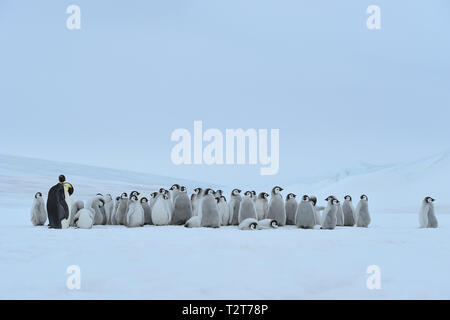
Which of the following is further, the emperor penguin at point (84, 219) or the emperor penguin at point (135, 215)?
the emperor penguin at point (135, 215)

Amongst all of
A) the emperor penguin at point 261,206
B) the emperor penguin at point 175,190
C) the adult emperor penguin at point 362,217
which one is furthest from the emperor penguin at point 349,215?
the emperor penguin at point 175,190

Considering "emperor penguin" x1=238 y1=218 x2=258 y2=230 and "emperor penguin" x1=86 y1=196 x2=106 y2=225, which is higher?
"emperor penguin" x1=86 y1=196 x2=106 y2=225

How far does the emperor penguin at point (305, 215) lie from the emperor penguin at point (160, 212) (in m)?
2.66

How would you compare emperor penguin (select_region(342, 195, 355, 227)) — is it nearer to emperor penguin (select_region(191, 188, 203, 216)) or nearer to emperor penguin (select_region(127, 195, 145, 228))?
emperor penguin (select_region(191, 188, 203, 216))

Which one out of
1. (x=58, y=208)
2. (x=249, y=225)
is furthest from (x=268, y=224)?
(x=58, y=208)

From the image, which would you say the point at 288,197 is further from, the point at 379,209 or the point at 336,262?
the point at 379,209

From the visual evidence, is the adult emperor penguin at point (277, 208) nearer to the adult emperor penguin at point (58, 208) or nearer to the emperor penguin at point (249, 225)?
the emperor penguin at point (249, 225)

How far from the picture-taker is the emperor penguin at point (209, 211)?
9.98m

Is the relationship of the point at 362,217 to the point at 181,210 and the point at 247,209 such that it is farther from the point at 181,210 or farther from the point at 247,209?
the point at 181,210

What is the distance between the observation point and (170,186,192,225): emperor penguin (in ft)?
36.3

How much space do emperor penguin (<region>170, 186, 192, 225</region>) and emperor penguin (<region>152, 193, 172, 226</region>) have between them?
0.66 feet

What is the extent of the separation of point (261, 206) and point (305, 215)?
1283 millimetres

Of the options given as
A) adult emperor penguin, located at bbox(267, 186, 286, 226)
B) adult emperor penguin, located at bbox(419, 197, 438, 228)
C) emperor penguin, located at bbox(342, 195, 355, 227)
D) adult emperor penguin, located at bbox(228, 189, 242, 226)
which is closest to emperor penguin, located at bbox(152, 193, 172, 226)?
adult emperor penguin, located at bbox(228, 189, 242, 226)

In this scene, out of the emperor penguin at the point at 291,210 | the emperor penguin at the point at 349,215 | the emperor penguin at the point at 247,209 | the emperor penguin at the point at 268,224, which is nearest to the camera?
the emperor penguin at the point at 268,224
